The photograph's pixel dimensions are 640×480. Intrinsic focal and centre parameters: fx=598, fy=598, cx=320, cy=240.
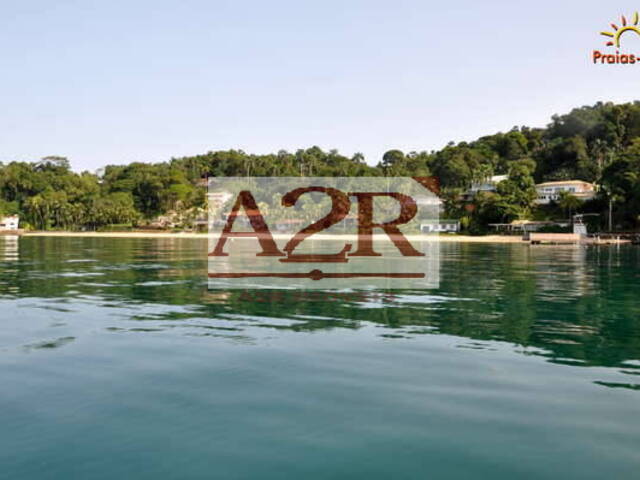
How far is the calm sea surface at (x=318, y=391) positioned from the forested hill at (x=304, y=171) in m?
103

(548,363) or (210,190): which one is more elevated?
(210,190)

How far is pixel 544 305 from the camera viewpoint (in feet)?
70.0

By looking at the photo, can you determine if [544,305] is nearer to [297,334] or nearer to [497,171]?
[297,334]

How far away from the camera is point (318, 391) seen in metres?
10.2

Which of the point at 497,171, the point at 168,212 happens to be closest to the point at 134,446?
the point at 168,212

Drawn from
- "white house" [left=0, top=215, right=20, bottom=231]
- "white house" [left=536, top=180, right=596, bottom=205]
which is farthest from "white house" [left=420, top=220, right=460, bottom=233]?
"white house" [left=0, top=215, right=20, bottom=231]

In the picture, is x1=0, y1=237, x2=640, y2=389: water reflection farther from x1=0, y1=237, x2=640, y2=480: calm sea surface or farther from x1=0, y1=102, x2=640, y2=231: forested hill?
x1=0, y1=102, x2=640, y2=231: forested hill

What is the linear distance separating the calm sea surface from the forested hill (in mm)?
102831

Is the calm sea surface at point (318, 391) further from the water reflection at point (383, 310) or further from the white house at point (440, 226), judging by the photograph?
the white house at point (440, 226)

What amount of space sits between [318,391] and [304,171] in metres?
164

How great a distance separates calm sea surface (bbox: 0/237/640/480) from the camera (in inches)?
287

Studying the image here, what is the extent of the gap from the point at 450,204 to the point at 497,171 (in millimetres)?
45275

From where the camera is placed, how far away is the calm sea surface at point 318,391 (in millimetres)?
7277
